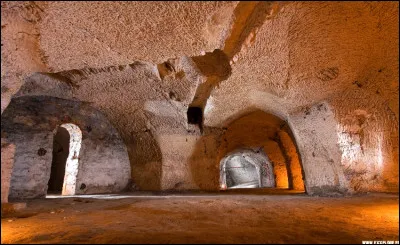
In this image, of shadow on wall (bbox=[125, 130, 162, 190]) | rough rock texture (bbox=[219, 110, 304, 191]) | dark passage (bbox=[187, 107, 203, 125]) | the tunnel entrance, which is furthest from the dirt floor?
the tunnel entrance

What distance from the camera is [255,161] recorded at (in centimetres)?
1270

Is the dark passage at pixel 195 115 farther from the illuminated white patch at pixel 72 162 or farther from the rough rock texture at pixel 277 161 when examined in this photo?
the rough rock texture at pixel 277 161

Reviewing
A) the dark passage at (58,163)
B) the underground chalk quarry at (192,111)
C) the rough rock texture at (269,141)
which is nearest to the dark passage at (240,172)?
the rough rock texture at (269,141)

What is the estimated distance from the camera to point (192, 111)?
716 cm

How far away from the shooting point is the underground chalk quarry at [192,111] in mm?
2617

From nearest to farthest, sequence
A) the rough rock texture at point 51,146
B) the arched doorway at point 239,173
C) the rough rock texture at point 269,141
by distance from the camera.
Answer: the rough rock texture at point 51,146 < the rough rock texture at point 269,141 < the arched doorway at point 239,173

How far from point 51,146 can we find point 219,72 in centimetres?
461

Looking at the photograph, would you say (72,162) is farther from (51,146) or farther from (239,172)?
(239,172)

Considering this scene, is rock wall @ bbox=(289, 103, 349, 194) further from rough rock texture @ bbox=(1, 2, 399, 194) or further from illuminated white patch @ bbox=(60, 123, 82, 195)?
illuminated white patch @ bbox=(60, 123, 82, 195)

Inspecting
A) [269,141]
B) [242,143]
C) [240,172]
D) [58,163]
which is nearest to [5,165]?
[242,143]

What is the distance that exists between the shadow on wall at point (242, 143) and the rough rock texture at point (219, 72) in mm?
87

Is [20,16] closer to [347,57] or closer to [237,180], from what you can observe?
[347,57]

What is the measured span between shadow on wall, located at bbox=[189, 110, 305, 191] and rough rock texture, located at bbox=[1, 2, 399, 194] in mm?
87

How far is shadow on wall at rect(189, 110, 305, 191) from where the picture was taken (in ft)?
23.5
